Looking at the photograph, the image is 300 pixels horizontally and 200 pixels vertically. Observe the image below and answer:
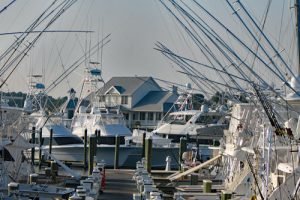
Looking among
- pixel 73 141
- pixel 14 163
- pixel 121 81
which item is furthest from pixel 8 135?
pixel 121 81

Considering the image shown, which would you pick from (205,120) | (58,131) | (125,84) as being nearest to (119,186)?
(58,131)

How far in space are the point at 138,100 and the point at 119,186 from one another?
56.2m

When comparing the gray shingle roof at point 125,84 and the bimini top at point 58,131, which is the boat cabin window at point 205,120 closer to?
the bimini top at point 58,131

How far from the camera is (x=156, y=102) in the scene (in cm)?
8838

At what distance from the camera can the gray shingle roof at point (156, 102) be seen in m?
Answer: 86.8

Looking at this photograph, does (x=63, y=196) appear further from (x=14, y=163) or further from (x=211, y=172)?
(x=211, y=172)

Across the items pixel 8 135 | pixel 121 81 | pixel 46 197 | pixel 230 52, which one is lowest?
pixel 46 197

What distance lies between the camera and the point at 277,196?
2084cm

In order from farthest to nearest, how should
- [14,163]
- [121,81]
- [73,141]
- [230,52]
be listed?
1. [121,81]
2. [73,141]
3. [14,163]
4. [230,52]

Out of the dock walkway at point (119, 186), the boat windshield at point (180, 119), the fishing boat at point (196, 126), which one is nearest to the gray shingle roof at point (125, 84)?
the fishing boat at point (196, 126)

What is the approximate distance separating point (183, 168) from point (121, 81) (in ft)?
173

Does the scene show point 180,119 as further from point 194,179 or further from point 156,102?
point 156,102

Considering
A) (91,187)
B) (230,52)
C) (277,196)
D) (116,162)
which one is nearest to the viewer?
(277,196)

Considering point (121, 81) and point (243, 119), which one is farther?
point (121, 81)
